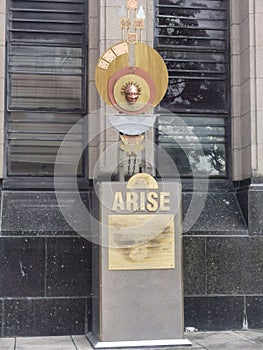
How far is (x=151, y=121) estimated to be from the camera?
9906mm

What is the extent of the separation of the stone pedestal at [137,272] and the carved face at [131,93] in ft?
4.40

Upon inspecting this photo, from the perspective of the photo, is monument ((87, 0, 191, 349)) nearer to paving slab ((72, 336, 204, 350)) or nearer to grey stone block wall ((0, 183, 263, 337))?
paving slab ((72, 336, 204, 350))

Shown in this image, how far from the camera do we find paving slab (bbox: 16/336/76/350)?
31.4 feet

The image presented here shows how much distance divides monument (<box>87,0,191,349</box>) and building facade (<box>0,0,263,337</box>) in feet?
3.10

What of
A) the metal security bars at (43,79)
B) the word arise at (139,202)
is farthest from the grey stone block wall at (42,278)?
the word arise at (139,202)

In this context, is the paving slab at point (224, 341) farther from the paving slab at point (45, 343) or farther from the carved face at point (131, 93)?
the carved face at point (131, 93)

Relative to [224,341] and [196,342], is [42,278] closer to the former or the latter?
[196,342]

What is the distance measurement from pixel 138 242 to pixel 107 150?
88.9 inches

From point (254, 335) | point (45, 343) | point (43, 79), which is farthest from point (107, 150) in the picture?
point (254, 335)

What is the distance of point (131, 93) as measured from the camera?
9.73 meters

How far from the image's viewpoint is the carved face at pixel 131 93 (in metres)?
9.73

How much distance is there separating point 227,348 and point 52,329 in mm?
3040

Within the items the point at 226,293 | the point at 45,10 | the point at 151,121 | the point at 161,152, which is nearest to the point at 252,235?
the point at 226,293

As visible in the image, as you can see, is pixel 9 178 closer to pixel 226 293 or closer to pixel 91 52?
pixel 91 52
